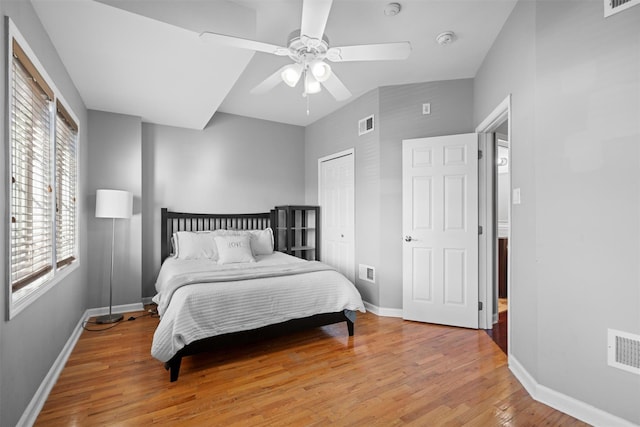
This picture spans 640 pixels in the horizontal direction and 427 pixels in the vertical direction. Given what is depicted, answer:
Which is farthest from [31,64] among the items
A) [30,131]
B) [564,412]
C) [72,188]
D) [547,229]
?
[564,412]

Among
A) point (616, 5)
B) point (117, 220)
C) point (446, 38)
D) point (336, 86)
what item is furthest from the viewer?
point (117, 220)

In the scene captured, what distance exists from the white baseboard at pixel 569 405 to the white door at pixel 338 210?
92.6 inches

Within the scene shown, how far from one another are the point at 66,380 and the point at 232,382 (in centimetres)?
121

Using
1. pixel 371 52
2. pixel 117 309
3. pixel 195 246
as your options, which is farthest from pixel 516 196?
pixel 117 309

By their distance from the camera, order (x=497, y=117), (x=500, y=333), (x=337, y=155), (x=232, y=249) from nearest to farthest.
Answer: (x=497, y=117) < (x=500, y=333) < (x=232, y=249) < (x=337, y=155)

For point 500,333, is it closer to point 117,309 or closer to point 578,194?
point 578,194

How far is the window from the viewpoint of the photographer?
1716mm

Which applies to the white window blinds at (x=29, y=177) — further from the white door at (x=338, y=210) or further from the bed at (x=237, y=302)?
the white door at (x=338, y=210)

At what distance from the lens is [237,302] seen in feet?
8.30

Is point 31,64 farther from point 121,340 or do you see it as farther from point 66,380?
point 121,340

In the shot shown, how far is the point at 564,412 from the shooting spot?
191cm

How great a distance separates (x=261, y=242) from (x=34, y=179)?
265 centimetres

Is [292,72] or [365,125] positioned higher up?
[365,125]

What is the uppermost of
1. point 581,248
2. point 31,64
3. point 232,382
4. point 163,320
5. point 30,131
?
point 31,64
